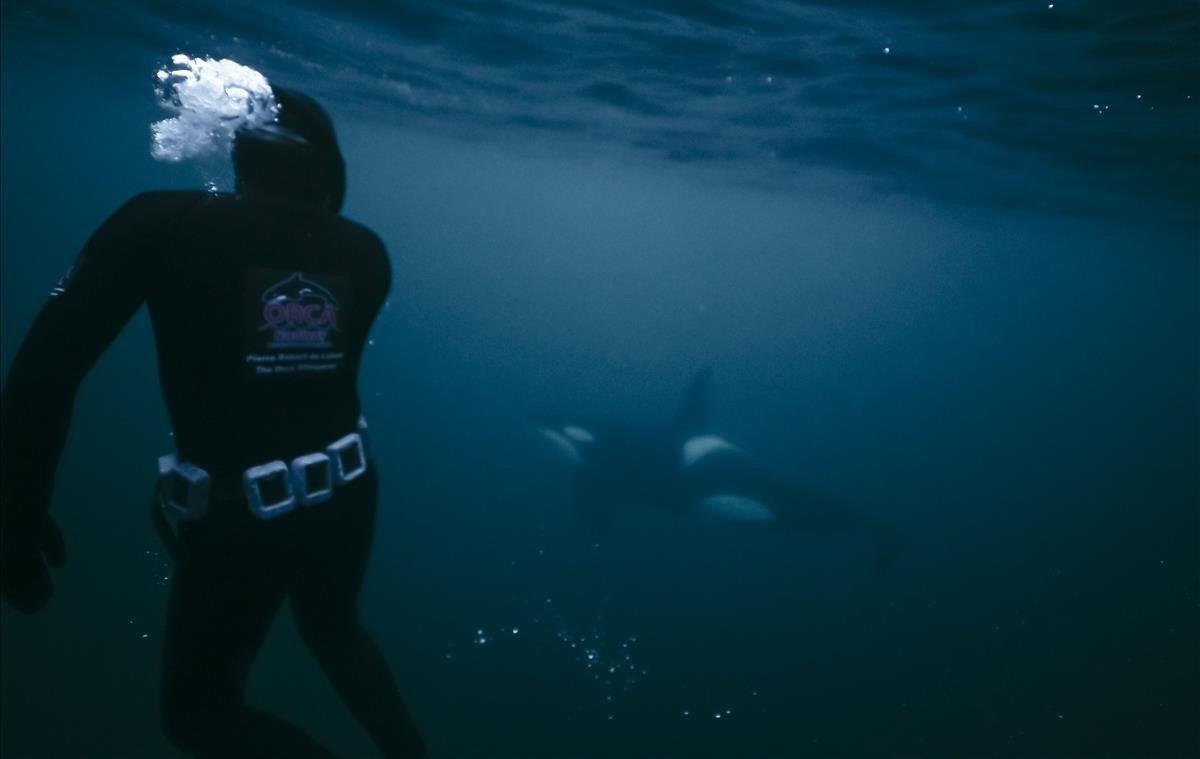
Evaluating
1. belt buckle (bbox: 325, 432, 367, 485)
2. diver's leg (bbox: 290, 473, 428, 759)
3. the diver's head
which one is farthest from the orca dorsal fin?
the diver's head

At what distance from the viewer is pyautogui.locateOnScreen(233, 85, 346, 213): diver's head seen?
2188 mm

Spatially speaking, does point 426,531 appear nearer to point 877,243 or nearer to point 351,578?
point 351,578

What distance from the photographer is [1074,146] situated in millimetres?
12305

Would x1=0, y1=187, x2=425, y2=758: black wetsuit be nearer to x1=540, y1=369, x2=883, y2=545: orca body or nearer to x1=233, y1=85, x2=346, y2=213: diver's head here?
x1=233, y1=85, x2=346, y2=213: diver's head

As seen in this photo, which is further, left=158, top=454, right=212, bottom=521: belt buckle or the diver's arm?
left=158, top=454, right=212, bottom=521: belt buckle

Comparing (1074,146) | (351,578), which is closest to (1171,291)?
(1074,146)

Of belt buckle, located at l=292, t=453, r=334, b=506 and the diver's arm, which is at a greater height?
the diver's arm

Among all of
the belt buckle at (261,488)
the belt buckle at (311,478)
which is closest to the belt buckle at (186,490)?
the belt buckle at (261,488)

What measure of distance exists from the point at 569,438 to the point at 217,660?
10826mm

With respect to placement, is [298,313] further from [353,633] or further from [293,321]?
[353,633]

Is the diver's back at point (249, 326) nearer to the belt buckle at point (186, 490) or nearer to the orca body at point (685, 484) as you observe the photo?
the belt buckle at point (186, 490)

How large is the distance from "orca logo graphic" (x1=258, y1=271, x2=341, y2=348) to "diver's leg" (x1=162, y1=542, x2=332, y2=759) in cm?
78

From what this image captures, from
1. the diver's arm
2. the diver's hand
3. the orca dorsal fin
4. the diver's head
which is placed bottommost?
the orca dorsal fin

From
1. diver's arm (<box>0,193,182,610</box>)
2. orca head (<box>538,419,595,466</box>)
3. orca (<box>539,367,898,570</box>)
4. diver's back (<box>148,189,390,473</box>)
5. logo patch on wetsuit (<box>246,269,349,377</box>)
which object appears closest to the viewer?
diver's arm (<box>0,193,182,610</box>)
